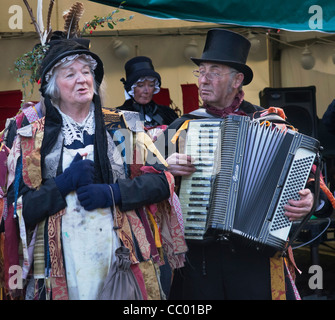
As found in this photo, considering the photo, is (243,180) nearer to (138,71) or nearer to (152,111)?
(152,111)

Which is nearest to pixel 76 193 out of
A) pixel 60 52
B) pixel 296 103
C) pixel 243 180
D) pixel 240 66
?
pixel 60 52

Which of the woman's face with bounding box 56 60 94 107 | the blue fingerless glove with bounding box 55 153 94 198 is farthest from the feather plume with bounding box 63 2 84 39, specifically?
the blue fingerless glove with bounding box 55 153 94 198

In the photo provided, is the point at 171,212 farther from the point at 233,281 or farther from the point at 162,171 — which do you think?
the point at 233,281

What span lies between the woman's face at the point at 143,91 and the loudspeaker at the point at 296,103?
1.57m

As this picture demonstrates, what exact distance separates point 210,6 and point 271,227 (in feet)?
7.14

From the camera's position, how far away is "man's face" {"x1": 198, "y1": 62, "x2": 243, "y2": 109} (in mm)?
3316

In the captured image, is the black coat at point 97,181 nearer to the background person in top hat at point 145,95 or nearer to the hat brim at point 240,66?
the hat brim at point 240,66

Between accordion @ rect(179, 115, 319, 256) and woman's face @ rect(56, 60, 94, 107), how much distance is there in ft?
1.97

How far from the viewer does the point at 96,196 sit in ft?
8.50

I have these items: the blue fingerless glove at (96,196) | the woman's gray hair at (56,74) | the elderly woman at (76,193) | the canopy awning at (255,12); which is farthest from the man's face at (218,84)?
the canopy awning at (255,12)

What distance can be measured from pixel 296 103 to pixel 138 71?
187cm

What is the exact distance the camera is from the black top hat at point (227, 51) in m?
3.38

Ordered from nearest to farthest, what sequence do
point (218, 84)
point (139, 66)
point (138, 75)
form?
point (218, 84) < point (138, 75) < point (139, 66)

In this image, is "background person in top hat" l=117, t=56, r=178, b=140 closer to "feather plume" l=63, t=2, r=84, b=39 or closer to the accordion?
"feather plume" l=63, t=2, r=84, b=39
